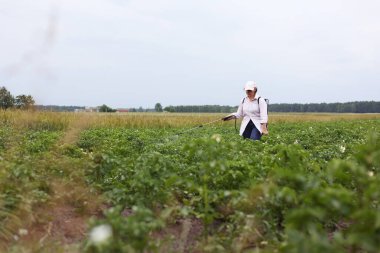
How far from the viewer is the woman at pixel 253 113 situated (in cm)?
754

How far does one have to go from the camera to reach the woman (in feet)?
24.7

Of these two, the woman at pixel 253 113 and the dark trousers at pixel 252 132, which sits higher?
the woman at pixel 253 113

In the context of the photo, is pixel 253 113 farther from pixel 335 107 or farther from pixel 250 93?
pixel 335 107

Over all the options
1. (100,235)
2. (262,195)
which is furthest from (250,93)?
(100,235)

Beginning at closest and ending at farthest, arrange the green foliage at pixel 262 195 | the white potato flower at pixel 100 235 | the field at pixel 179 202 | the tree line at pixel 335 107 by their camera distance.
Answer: the white potato flower at pixel 100 235
the green foliage at pixel 262 195
the field at pixel 179 202
the tree line at pixel 335 107

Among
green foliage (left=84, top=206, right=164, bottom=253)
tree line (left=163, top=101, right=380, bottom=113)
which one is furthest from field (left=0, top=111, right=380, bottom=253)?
tree line (left=163, top=101, right=380, bottom=113)

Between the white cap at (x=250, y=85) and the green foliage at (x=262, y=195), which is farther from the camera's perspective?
the white cap at (x=250, y=85)

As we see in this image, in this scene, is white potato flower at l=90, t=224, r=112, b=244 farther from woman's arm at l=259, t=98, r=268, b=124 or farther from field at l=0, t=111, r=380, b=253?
woman's arm at l=259, t=98, r=268, b=124

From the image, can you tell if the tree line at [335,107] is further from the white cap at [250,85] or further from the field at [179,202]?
the field at [179,202]

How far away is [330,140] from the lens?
11758mm

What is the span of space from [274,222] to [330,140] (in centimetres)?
915

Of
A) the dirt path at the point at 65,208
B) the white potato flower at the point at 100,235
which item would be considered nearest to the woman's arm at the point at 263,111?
the dirt path at the point at 65,208

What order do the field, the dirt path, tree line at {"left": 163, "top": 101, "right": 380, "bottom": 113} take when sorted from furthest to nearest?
tree line at {"left": 163, "top": 101, "right": 380, "bottom": 113} → the dirt path → the field

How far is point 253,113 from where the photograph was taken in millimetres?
7672
